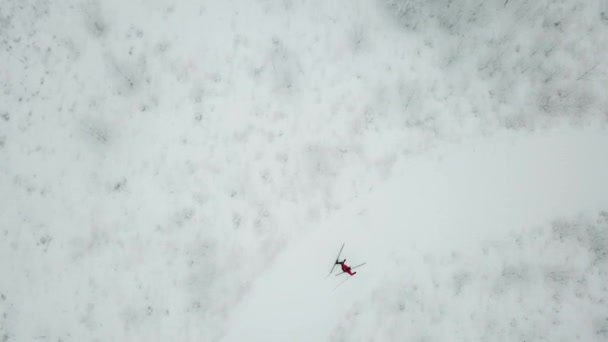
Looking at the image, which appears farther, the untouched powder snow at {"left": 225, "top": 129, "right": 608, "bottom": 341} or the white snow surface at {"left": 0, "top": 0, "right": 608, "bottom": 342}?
the untouched powder snow at {"left": 225, "top": 129, "right": 608, "bottom": 341}

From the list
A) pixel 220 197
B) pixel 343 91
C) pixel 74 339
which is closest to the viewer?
pixel 74 339

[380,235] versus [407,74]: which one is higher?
[407,74]

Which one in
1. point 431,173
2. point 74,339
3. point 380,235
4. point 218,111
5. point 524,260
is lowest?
point 524,260

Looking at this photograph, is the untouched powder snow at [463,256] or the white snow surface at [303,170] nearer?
the white snow surface at [303,170]

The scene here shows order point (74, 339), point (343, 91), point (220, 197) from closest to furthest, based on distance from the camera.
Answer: point (74, 339), point (220, 197), point (343, 91)

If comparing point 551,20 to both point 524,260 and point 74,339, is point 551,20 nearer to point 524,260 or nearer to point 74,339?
point 524,260

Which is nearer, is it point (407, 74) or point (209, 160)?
point (209, 160)

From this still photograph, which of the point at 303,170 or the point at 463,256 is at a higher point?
the point at 303,170

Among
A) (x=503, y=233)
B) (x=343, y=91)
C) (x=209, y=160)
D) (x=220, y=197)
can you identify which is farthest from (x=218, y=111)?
(x=503, y=233)
